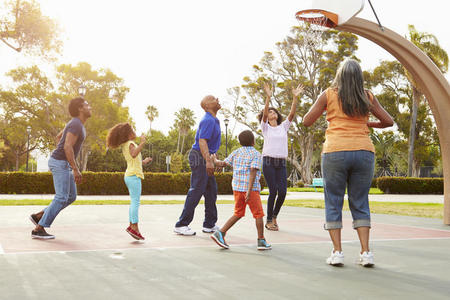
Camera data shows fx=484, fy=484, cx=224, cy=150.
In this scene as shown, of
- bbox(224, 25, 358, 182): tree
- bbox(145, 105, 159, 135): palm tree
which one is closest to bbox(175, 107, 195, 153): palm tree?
bbox(145, 105, 159, 135): palm tree

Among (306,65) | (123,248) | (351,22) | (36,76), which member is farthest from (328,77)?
(123,248)

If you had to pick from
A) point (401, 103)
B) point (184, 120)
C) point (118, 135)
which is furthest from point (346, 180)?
point (184, 120)

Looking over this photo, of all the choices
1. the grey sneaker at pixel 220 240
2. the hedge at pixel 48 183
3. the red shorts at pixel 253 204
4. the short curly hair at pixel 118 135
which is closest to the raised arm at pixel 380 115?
the red shorts at pixel 253 204

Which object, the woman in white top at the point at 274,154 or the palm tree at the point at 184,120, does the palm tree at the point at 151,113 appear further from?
the woman in white top at the point at 274,154

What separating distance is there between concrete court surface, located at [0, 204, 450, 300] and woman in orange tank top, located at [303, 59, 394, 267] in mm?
366

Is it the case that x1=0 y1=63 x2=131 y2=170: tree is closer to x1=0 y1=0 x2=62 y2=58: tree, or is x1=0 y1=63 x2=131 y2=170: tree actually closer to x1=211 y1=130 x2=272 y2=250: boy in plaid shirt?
x1=0 y1=0 x2=62 y2=58: tree

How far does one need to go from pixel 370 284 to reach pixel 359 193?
3.62ft

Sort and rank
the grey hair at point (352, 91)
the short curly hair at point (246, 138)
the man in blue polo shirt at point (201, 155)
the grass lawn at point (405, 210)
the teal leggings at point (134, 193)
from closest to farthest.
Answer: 1. the grey hair at point (352, 91)
2. the short curly hair at point (246, 138)
3. the teal leggings at point (134, 193)
4. the man in blue polo shirt at point (201, 155)
5. the grass lawn at point (405, 210)

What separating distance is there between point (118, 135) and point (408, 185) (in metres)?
26.3

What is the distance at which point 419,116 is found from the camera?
41.6m

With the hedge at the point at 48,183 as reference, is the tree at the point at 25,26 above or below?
above

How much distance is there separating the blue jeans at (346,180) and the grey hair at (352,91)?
390 millimetres

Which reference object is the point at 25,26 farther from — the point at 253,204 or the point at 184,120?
the point at 184,120

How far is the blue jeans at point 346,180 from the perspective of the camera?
4.51 m
